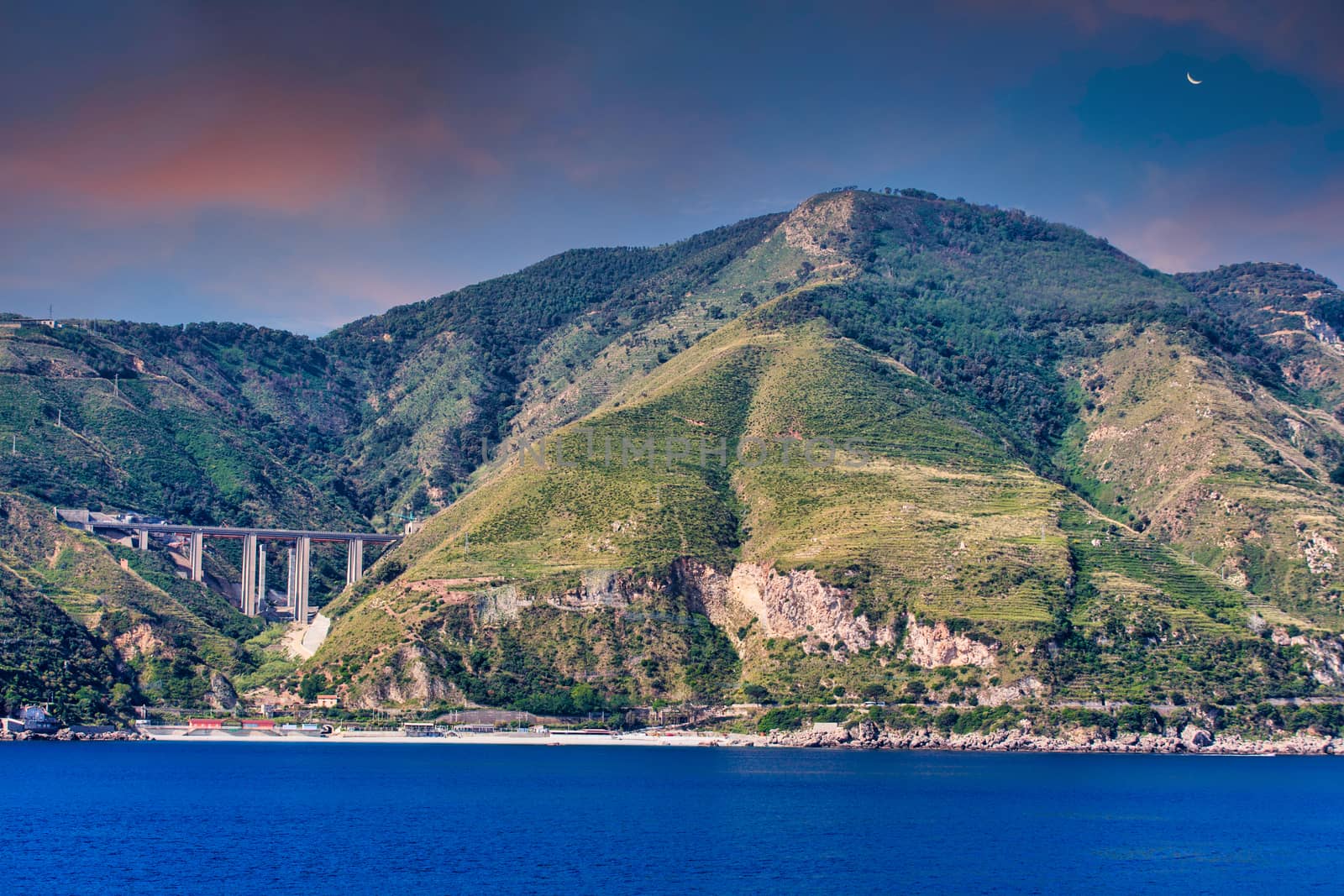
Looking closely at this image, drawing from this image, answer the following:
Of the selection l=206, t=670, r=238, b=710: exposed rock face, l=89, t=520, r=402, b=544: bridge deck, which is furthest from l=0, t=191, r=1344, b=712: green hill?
l=89, t=520, r=402, b=544: bridge deck

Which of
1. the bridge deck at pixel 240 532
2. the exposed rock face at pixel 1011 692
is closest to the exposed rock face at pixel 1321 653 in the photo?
the exposed rock face at pixel 1011 692

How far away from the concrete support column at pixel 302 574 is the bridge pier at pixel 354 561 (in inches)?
242

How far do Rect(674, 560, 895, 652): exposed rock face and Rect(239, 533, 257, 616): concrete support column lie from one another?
55.9 metres

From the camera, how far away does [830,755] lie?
124500 mm

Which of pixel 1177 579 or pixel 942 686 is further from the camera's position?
pixel 1177 579

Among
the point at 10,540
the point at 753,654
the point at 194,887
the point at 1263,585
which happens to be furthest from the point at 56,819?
the point at 1263,585

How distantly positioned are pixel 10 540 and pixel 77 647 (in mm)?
22186

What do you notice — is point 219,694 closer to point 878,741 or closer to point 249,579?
point 249,579

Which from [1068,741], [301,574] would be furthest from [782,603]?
[301,574]

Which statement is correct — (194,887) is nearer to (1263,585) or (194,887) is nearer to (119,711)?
(119,711)

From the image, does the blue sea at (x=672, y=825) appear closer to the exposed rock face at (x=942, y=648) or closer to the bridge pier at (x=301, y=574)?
the exposed rock face at (x=942, y=648)

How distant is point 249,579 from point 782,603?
67.6 metres

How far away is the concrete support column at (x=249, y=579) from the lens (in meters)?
170

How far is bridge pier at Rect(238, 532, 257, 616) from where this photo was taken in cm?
16988
